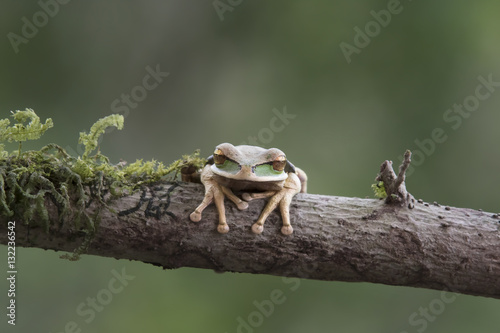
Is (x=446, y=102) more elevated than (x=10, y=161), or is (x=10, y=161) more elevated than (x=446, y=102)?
(x=446, y=102)

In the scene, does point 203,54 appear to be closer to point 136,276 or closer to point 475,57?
point 136,276

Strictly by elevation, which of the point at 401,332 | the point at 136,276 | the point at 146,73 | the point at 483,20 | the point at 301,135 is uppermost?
the point at 483,20

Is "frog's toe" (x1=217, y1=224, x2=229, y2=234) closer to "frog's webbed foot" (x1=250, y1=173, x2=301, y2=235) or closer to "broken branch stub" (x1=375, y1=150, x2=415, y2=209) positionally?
"frog's webbed foot" (x1=250, y1=173, x2=301, y2=235)

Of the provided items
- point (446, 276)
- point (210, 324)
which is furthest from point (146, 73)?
point (446, 276)

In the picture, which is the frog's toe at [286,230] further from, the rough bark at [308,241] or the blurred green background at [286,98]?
the blurred green background at [286,98]

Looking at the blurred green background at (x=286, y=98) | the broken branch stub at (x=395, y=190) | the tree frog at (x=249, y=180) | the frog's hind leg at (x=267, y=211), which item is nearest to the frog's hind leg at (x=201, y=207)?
the tree frog at (x=249, y=180)

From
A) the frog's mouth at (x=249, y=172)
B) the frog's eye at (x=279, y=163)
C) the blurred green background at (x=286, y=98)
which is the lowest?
the frog's mouth at (x=249, y=172)

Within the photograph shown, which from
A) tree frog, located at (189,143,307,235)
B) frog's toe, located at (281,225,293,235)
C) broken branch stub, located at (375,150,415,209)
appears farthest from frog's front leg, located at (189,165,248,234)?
broken branch stub, located at (375,150,415,209)
